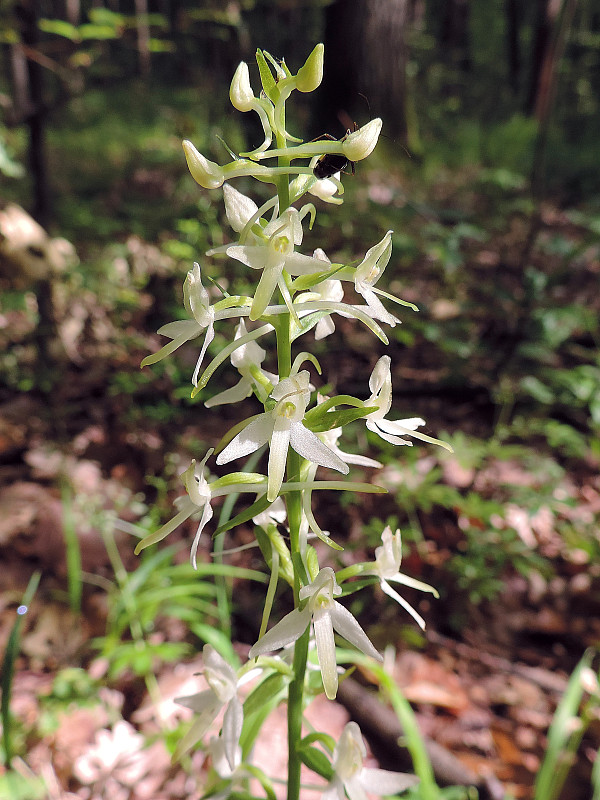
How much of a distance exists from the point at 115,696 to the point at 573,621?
178 centimetres

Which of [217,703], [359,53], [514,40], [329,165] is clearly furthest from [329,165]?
[514,40]

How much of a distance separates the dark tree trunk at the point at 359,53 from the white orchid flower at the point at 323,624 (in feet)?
16.6

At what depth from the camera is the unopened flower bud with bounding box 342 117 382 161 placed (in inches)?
35.0

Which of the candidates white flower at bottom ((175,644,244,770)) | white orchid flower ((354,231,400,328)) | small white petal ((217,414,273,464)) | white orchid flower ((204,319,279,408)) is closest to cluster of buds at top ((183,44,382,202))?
white orchid flower ((354,231,400,328))

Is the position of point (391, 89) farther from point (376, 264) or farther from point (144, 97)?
point (144, 97)

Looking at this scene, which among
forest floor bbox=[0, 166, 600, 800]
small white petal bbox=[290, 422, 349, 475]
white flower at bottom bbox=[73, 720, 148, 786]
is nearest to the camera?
small white petal bbox=[290, 422, 349, 475]

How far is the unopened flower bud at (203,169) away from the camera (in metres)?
0.88

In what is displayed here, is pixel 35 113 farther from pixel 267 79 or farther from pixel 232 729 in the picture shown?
pixel 232 729

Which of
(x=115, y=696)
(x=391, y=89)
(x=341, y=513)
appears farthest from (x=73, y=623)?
(x=391, y=89)

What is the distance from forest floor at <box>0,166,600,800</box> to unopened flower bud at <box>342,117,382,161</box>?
1623mm

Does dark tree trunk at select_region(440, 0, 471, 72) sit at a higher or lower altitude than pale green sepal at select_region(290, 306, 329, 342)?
higher

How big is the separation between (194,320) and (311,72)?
16.8 inches

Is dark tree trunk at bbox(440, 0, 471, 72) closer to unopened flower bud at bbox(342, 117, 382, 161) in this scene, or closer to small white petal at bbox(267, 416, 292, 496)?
unopened flower bud at bbox(342, 117, 382, 161)

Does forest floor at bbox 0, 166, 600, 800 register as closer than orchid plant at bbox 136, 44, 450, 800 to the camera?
No
